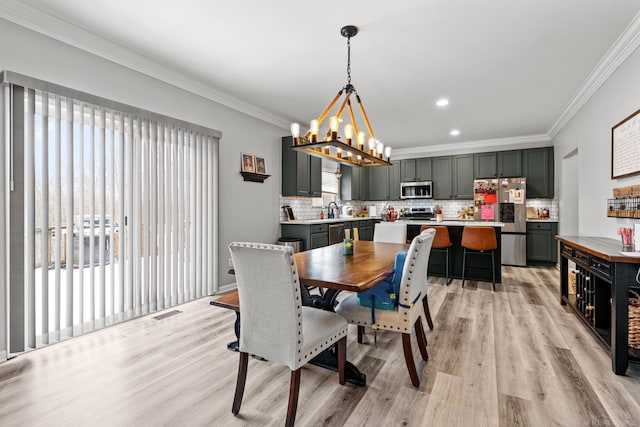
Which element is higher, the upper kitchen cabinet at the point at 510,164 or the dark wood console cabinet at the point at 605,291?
the upper kitchen cabinet at the point at 510,164

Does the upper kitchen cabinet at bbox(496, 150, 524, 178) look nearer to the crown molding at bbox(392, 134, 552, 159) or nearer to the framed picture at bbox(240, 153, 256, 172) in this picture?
the crown molding at bbox(392, 134, 552, 159)

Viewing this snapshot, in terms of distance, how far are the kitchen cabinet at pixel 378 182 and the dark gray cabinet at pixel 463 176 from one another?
1.50 meters

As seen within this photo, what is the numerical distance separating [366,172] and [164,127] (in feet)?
17.3

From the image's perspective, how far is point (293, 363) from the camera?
1.58 meters

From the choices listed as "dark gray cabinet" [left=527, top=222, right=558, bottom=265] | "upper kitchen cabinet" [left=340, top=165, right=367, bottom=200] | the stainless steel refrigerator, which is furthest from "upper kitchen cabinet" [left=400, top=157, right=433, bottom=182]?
"dark gray cabinet" [left=527, top=222, right=558, bottom=265]

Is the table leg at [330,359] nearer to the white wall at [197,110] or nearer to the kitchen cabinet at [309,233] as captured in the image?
the white wall at [197,110]

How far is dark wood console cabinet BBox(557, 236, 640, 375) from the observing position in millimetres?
2096

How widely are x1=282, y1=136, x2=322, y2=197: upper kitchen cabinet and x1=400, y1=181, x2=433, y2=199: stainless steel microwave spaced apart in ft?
9.11

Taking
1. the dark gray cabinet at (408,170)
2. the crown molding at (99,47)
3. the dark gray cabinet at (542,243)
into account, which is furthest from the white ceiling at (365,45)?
the dark gray cabinet at (408,170)

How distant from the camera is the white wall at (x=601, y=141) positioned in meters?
2.81

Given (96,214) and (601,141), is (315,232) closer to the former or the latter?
(96,214)

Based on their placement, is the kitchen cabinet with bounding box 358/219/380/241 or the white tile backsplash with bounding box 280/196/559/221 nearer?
the white tile backsplash with bounding box 280/196/559/221

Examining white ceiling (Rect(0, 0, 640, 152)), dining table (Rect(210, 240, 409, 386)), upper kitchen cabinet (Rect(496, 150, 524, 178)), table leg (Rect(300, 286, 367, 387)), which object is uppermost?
white ceiling (Rect(0, 0, 640, 152))

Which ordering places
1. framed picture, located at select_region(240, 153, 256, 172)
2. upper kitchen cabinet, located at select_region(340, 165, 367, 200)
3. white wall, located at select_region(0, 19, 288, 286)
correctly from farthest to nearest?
upper kitchen cabinet, located at select_region(340, 165, 367, 200), framed picture, located at select_region(240, 153, 256, 172), white wall, located at select_region(0, 19, 288, 286)
